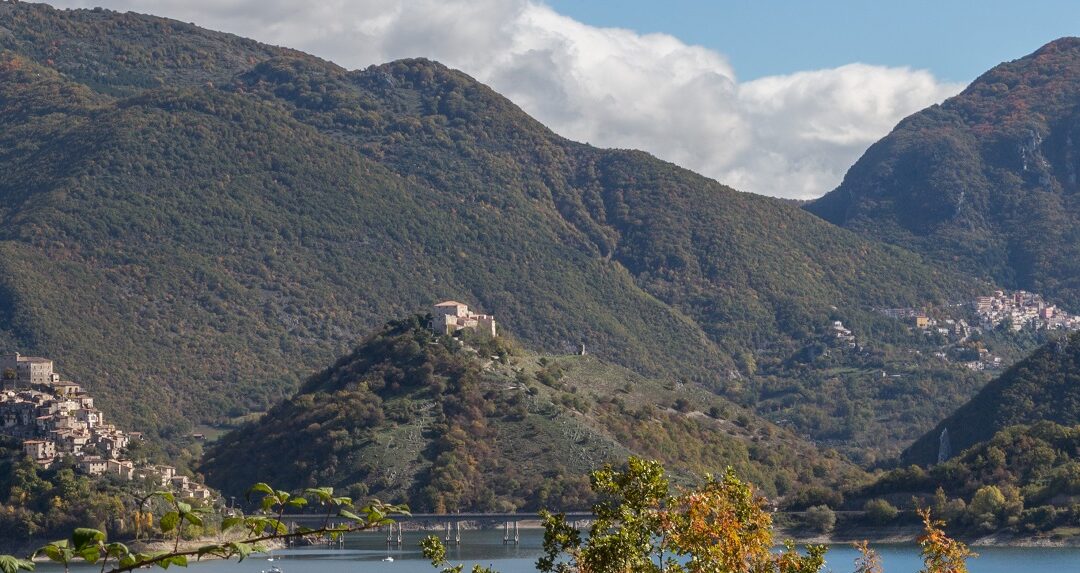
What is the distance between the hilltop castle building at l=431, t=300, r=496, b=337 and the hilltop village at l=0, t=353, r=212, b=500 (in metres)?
40.1

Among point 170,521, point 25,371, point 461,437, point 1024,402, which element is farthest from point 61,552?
point 1024,402

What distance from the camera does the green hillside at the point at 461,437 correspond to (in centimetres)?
16250

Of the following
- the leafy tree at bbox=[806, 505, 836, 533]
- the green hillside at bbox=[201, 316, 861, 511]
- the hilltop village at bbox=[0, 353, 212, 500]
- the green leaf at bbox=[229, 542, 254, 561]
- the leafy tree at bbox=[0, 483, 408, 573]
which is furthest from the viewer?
the green hillside at bbox=[201, 316, 861, 511]

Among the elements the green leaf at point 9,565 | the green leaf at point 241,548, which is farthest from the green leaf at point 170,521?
the green leaf at point 9,565

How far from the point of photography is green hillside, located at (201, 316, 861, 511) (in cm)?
16250

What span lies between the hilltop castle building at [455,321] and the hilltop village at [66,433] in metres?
40.1

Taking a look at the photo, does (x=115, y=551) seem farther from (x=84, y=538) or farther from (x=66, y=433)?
(x=66, y=433)

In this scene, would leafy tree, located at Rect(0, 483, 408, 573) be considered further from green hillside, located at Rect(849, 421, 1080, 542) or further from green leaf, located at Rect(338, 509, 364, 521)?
green hillside, located at Rect(849, 421, 1080, 542)

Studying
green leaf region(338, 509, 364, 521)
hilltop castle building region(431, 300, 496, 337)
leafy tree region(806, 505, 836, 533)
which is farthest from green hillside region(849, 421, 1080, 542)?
green leaf region(338, 509, 364, 521)

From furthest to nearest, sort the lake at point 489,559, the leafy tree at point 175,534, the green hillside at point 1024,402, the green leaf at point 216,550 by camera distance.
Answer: the green hillside at point 1024,402 < the lake at point 489,559 < the green leaf at point 216,550 < the leafy tree at point 175,534

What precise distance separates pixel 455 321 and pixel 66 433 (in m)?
53.3

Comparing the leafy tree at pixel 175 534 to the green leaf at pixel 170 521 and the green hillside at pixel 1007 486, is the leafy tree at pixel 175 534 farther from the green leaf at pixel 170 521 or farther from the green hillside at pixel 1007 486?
the green hillside at pixel 1007 486

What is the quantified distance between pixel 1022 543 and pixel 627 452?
4551cm

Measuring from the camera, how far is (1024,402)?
17950 cm
